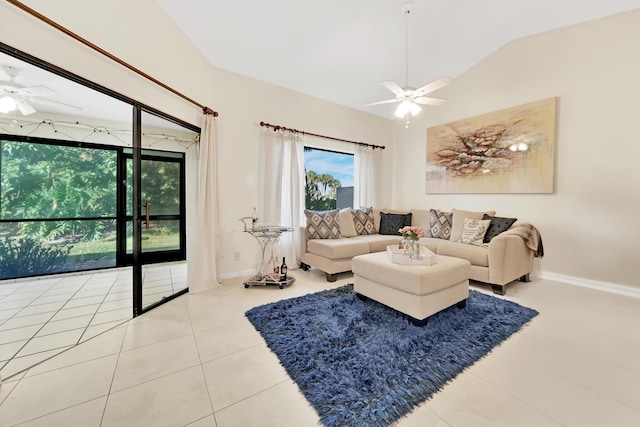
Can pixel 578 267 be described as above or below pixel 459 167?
below

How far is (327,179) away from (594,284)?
13.5 ft

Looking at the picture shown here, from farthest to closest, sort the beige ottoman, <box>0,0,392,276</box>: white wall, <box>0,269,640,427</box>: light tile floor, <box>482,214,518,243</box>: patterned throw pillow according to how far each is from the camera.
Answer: <box>482,214,518,243</box>: patterned throw pillow < the beige ottoman < <box>0,0,392,276</box>: white wall < <box>0,269,640,427</box>: light tile floor

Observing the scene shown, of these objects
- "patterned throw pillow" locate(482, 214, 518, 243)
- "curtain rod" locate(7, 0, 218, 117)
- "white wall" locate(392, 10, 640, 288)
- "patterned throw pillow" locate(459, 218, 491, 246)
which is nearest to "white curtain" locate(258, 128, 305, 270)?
"curtain rod" locate(7, 0, 218, 117)

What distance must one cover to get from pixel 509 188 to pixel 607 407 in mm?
3230

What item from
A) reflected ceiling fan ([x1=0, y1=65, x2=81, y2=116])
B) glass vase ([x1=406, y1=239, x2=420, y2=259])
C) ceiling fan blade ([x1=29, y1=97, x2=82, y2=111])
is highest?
ceiling fan blade ([x1=29, y1=97, x2=82, y2=111])

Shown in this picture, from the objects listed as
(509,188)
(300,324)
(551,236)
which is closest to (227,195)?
(300,324)

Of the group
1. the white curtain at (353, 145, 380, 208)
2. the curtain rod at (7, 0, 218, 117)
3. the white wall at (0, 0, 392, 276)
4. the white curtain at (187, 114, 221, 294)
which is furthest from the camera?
the white curtain at (353, 145, 380, 208)

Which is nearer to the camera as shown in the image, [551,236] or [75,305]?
[75,305]

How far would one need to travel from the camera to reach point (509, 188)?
12.8 feet

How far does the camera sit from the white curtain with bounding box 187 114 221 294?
10.3 feet

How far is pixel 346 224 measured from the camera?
432 cm

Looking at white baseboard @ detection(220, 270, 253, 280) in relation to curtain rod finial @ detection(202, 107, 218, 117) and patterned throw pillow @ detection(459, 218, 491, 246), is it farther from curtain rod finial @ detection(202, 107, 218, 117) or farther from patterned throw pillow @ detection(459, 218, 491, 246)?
patterned throw pillow @ detection(459, 218, 491, 246)

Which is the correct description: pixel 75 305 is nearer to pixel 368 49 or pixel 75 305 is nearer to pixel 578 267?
pixel 368 49

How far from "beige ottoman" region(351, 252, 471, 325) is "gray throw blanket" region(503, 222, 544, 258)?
1.32 meters
